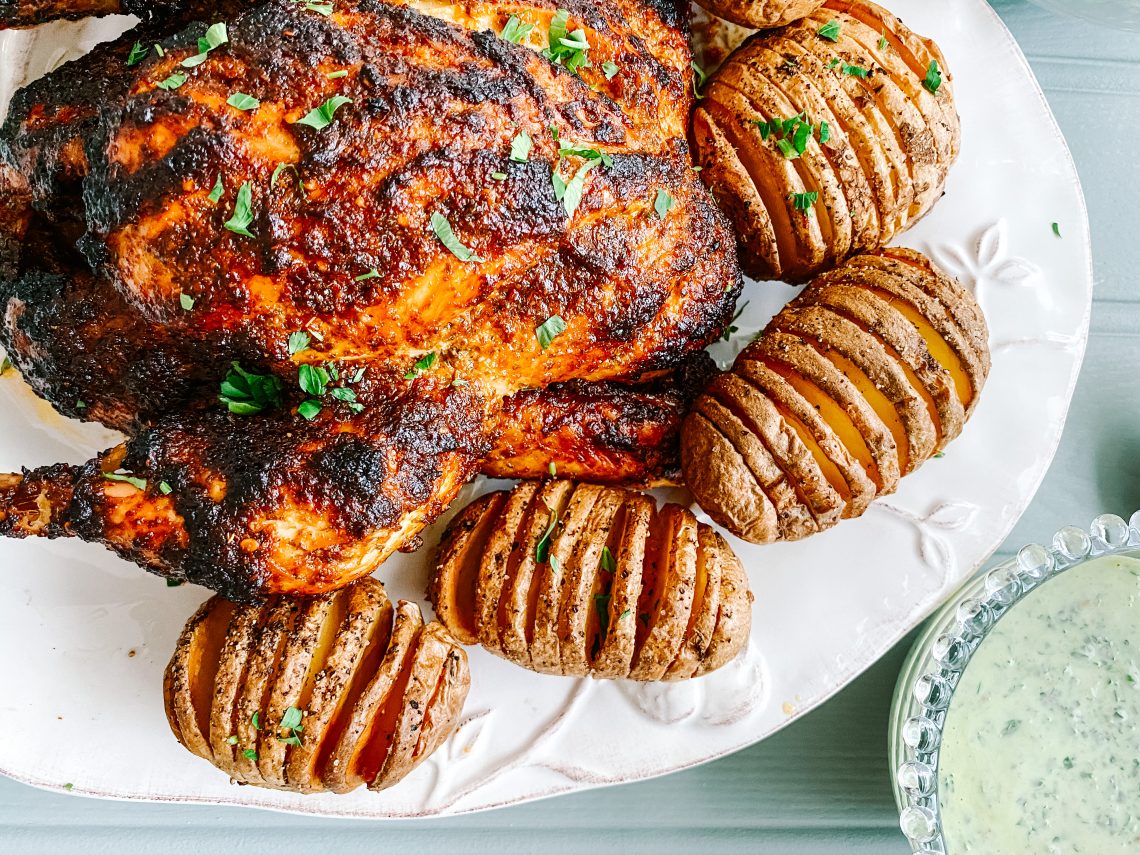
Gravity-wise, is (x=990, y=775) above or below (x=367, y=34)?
below

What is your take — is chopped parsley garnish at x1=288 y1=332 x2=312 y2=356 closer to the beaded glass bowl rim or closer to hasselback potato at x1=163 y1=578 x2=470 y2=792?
hasselback potato at x1=163 y1=578 x2=470 y2=792

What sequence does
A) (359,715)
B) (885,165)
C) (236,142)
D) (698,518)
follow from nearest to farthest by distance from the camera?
(236,142) < (359,715) < (885,165) < (698,518)

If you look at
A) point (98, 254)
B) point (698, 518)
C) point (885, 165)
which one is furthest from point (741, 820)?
point (98, 254)

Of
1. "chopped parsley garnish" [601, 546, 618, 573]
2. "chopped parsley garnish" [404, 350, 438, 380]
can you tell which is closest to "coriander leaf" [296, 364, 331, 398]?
"chopped parsley garnish" [404, 350, 438, 380]

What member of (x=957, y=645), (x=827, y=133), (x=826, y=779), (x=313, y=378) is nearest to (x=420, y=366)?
(x=313, y=378)

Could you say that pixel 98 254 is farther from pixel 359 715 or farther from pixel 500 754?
pixel 500 754

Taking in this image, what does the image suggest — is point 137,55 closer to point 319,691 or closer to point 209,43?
point 209,43
